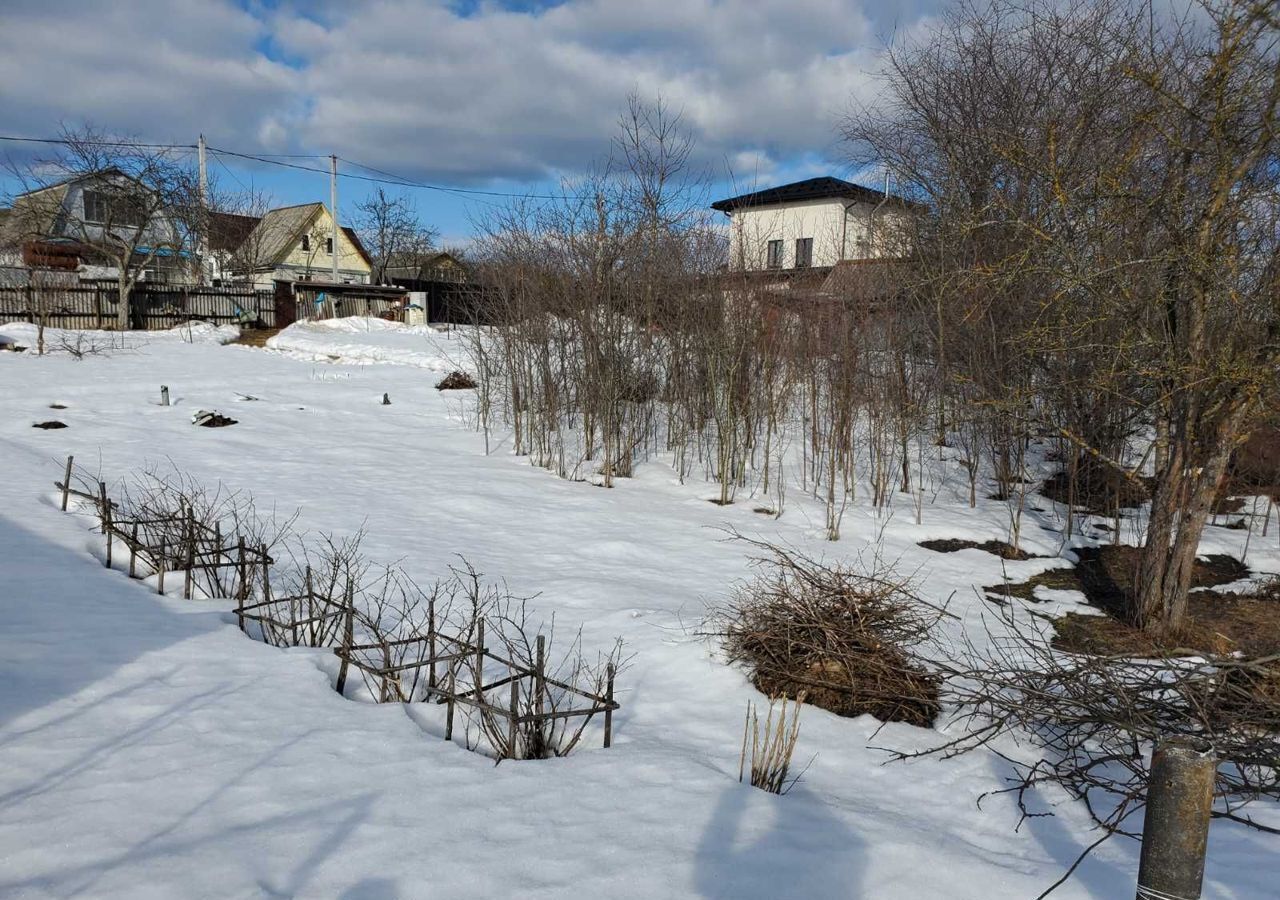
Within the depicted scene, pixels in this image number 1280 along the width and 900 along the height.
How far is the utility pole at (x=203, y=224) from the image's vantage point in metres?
28.0

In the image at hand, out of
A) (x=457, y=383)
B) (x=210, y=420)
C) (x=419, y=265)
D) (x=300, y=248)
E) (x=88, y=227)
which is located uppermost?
(x=419, y=265)

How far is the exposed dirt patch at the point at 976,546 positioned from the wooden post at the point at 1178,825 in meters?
7.76

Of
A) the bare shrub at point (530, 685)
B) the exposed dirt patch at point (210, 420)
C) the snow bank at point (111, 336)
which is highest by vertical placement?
the snow bank at point (111, 336)

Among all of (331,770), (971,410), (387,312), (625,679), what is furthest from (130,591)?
(387,312)

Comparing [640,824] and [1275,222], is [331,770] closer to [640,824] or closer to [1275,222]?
[640,824]

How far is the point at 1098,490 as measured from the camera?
11.5m

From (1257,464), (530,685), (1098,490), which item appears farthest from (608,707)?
(1257,464)

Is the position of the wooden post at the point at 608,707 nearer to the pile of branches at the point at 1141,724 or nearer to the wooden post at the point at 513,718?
the wooden post at the point at 513,718

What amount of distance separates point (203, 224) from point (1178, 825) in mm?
32342

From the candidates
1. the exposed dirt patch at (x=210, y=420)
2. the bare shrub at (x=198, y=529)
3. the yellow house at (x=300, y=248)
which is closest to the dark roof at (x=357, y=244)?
the yellow house at (x=300, y=248)

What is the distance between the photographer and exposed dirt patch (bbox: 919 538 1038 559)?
9.36 meters

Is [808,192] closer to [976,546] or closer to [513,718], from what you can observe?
[976,546]

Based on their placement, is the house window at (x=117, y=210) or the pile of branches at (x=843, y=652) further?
the house window at (x=117, y=210)

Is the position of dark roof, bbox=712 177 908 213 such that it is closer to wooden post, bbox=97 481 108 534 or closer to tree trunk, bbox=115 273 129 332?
tree trunk, bbox=115 273 129 332
